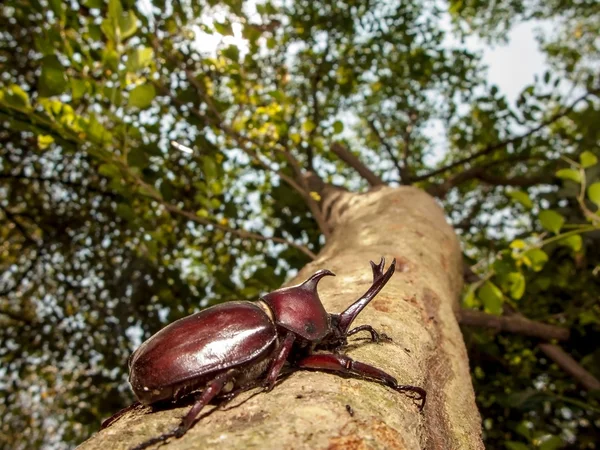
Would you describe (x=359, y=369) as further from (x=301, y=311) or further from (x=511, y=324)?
(x=511, y=324)

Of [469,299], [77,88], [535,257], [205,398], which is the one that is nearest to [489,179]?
[535,257]

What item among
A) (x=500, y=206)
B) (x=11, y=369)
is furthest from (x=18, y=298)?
(x=500, y=206)

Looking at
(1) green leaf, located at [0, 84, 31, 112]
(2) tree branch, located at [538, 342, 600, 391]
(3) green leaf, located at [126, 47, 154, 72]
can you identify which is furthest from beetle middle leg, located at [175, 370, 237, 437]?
(2) tree branch, located at [538, 342, 600, 391]

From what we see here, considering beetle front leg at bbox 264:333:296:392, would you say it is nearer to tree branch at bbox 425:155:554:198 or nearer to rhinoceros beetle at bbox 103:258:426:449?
rhinoceros beetle at bbox 103:258:426:449

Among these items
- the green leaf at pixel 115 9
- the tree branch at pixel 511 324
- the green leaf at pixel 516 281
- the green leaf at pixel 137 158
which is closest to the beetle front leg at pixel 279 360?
the green leaf at pixel 115 9

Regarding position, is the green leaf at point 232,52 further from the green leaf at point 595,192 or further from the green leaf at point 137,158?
the green leaf at point 595,192

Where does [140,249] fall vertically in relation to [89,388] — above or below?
above

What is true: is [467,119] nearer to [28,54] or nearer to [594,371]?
[594,371]
